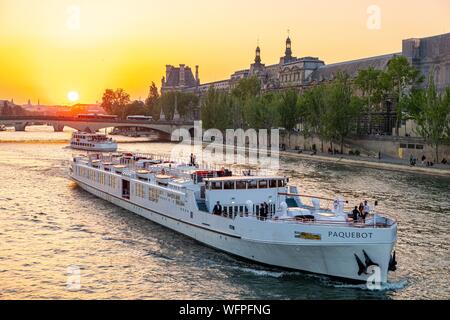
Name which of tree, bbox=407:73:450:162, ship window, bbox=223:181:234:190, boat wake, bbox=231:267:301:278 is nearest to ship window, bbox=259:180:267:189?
ship window, bbox=223:181:234:190

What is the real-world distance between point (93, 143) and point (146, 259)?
266 feet

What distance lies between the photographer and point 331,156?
87.2 meters

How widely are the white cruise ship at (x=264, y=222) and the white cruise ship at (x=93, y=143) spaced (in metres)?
64.6

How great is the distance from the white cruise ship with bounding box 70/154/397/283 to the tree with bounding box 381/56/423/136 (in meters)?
55.9

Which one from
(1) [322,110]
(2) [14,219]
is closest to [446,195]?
(2) [14,219]

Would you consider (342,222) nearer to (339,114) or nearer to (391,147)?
(391,147)

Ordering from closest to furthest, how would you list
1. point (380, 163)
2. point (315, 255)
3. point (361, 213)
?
point (315, 255) → point (361, 213) → point (380, 163)

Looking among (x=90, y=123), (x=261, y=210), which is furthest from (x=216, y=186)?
(x=90, y=123)

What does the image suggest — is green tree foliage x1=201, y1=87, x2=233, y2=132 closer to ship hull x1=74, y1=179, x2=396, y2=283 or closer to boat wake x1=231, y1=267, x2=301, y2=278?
ship hull x1=74, y1=179, x2=396, y2=283

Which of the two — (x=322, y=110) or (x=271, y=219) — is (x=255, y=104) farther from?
(x=271, y=219)

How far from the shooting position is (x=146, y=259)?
96.3ft

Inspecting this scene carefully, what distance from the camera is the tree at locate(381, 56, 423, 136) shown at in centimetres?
8938

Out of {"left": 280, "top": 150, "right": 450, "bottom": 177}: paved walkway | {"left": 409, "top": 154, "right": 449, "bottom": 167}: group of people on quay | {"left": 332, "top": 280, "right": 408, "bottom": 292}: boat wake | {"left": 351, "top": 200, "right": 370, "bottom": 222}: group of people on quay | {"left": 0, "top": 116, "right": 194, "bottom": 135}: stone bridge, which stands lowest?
{"left": 332, "top": 280, "right": 408, "bottom": 292}: boat wake

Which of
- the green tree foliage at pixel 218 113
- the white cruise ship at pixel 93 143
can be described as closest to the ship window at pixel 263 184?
the white cruise ship at pixel 93 143
